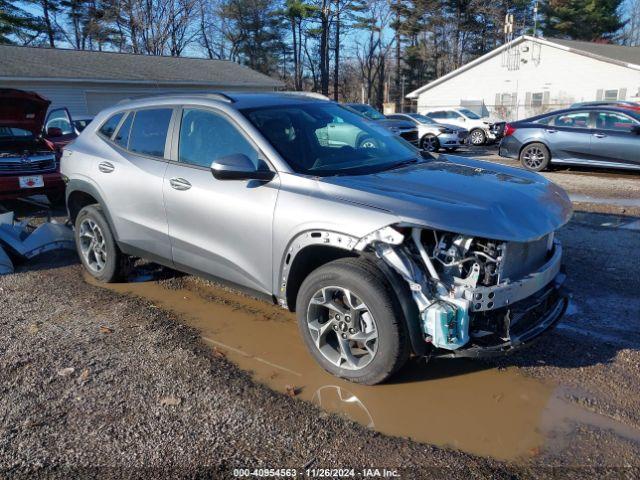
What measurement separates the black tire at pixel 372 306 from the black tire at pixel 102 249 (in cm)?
254

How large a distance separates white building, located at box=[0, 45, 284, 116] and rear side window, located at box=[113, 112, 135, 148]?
18553 mm

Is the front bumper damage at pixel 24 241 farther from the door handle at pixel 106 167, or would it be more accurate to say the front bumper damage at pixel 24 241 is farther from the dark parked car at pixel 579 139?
the dark parked car at pixel 579 139

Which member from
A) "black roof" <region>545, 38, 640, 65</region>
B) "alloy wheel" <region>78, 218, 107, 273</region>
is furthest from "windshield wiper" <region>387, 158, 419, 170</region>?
"black roof" <region>545, 38, 640, 65</region>

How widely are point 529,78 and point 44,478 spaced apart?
36473mm

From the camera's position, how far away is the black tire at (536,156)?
13.1m

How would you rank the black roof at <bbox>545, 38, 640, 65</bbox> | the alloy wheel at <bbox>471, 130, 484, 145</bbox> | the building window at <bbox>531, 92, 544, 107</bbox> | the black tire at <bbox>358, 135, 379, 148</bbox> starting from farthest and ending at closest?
the building window at <bbox>531, 92, 544, 107</bbox>
the black roof at <bbox>545, 38, 640, 65</bbox>
the alloy wheel at <bbox>471, 130, 484, 145</bbox>
the black tire at <bbox>358, 135, 379, 148</bbox>

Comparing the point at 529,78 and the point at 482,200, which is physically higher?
the point at 529,78

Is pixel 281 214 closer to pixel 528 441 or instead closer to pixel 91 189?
pixel 528 441

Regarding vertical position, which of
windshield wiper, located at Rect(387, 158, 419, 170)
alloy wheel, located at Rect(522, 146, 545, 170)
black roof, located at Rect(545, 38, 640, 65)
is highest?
black roof, located at Rect(545, 38, 640, 65)

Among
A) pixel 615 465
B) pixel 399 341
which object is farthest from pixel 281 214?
pixel 615 465

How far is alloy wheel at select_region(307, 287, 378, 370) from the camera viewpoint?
338cm

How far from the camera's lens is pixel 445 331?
10.0 ft

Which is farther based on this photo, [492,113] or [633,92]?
[492,113]

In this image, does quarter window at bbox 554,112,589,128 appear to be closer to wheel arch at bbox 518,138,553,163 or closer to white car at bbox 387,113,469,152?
wheel arch at bbox 518,138,553,163
